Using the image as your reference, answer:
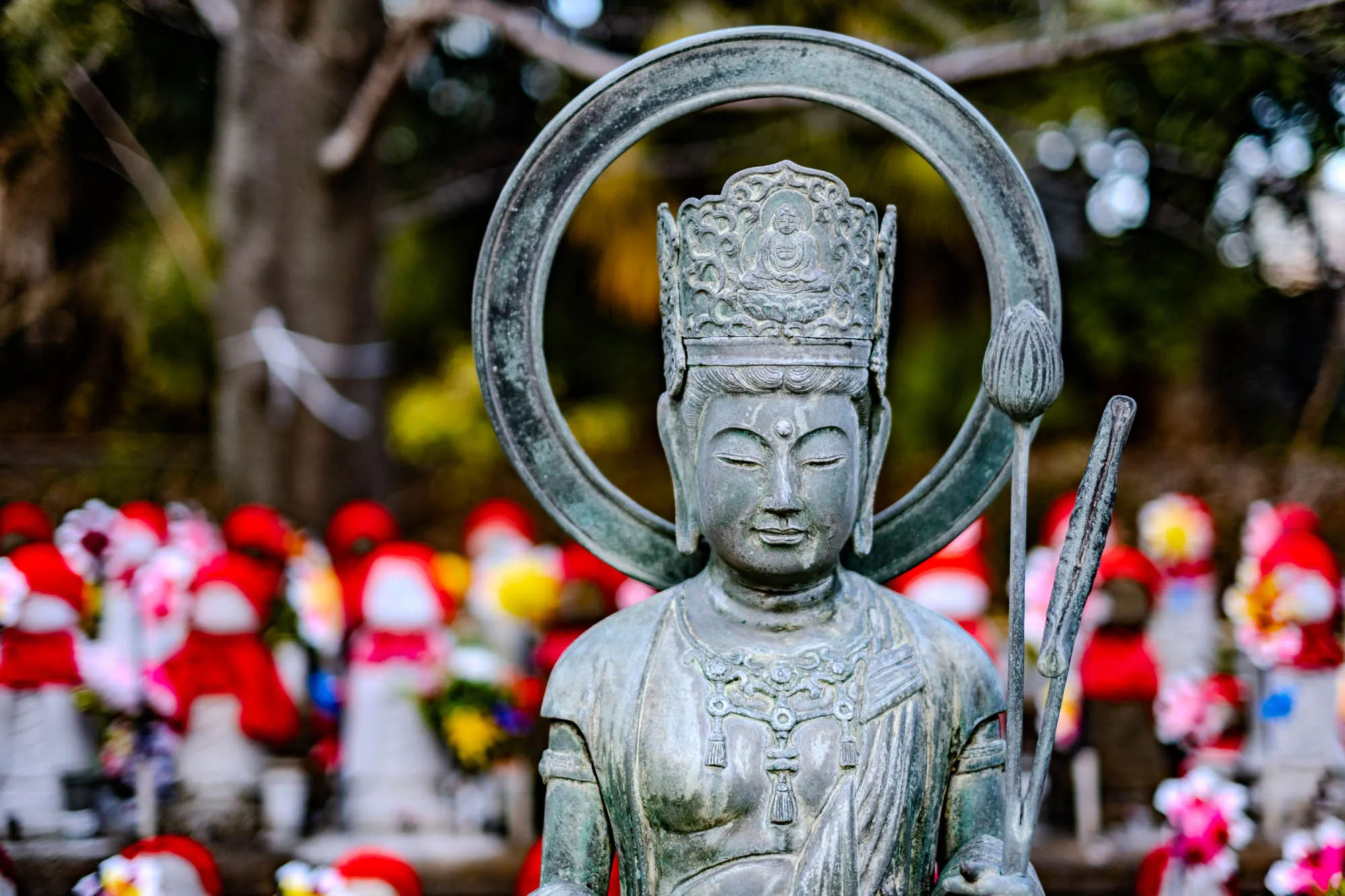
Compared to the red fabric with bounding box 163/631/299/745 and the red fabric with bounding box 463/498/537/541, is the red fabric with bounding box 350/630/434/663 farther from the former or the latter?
the red fabric with bounding box 463/498/537/541

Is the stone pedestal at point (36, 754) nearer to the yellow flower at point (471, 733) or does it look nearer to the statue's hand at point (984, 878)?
the yellow flower at point (471, 733)

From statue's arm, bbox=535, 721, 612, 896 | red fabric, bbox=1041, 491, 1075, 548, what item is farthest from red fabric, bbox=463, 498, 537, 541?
statue's arm, bbox=535, 721, 612, 896

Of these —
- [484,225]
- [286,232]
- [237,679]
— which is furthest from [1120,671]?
[484,225]

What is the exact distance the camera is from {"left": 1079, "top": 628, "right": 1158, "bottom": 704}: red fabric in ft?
14.9

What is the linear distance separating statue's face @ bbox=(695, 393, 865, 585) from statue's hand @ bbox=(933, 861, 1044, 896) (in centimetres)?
58

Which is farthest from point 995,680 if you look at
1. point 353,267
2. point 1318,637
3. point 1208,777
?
point 353,267

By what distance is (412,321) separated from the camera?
38.0 feet

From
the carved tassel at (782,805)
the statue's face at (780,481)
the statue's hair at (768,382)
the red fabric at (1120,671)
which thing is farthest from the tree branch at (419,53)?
the carved tassel at (782,805)

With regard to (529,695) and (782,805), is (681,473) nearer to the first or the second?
(782,805)

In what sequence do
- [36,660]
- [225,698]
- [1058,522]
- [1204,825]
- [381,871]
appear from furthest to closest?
[1058,522]
[225,698]
[36,660]
[1204,825]
[381,871]

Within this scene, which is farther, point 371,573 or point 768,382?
point 371,573

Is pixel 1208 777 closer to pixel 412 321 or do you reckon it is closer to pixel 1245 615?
pixel 1245 615

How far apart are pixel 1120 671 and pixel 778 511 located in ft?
8.65

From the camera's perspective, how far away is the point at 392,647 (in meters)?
4.56
